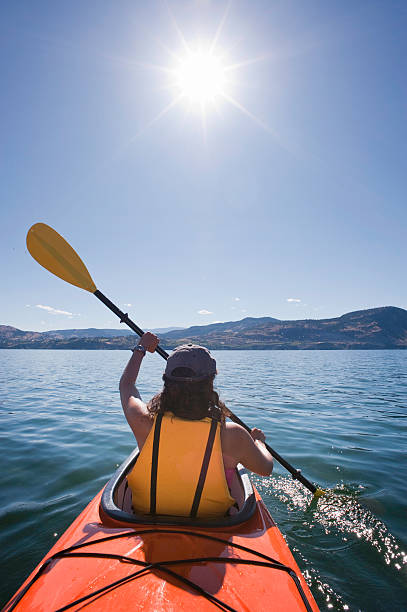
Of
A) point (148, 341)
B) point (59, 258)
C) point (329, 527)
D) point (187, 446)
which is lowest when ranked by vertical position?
point (329, 527)

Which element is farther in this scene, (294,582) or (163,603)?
(294,582)

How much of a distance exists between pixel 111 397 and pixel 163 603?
15.3 metres

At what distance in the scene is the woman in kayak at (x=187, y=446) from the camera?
8.76ft

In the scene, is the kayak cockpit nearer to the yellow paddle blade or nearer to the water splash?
the water splash

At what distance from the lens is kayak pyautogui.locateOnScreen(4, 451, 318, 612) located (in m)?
1.97

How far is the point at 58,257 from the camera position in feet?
20.1

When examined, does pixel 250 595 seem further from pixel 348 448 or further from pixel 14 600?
pixel 348 448

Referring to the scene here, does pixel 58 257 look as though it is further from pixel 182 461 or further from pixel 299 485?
pixel 299 485

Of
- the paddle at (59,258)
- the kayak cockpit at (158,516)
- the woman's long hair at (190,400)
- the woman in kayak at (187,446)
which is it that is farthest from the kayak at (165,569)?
the paddle at (59,258)

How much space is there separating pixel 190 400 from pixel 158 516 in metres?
1.15

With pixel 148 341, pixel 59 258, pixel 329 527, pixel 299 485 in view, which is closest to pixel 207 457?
pixel 148 341

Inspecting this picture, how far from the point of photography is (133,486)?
2939 mm

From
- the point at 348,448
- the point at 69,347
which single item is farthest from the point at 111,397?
the point at 69,347

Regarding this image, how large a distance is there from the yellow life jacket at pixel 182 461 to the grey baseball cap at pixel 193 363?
1.24 feet
